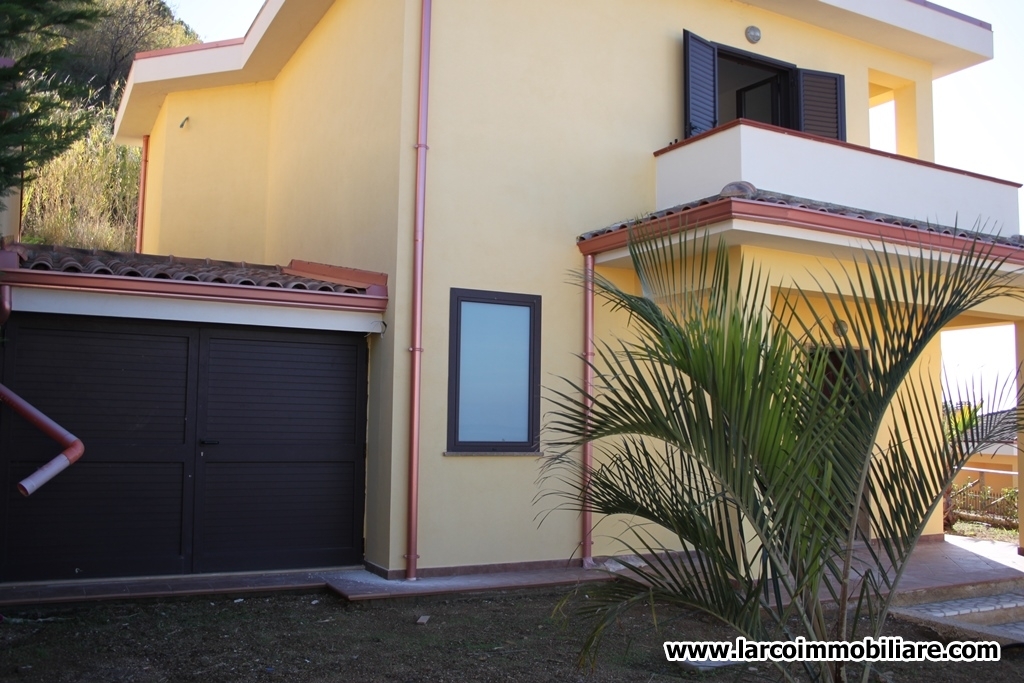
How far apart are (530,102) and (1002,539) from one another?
8626mm

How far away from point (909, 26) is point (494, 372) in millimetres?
7028

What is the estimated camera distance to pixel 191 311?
325 inches

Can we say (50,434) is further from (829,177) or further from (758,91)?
(758,91)

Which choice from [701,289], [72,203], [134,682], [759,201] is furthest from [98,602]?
[72,203]

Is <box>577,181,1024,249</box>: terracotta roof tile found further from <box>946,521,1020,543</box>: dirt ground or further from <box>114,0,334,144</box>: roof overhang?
<box>114,0,334,144</box>: roof overhang

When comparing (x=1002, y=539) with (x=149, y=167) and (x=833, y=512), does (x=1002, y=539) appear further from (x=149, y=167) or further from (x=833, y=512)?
(x=149, y=167)

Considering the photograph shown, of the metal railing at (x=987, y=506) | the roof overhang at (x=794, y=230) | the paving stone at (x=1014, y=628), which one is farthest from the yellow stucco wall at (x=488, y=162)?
the metal railing at (x=987, y=506)

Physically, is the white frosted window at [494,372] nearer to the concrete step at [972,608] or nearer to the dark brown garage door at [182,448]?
the dark brown garage door at [182,448]

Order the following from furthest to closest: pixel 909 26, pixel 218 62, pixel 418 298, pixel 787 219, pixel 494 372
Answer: pixel 218 62 < pixel 909 26 < pixel 494 372 < pixel 418 298 < pixel 787 219

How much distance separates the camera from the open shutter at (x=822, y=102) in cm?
1105

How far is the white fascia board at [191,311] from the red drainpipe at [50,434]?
81cm

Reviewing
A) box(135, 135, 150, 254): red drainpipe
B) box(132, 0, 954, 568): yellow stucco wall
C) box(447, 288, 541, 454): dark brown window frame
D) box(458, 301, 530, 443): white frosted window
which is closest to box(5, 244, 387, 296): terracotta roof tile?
box(132, 0, 954, 568): yellow stucco wall

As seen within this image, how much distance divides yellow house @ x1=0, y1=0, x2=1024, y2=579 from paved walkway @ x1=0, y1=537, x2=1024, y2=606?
213mm

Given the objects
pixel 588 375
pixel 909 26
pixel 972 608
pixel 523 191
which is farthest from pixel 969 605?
pixel 909 26
